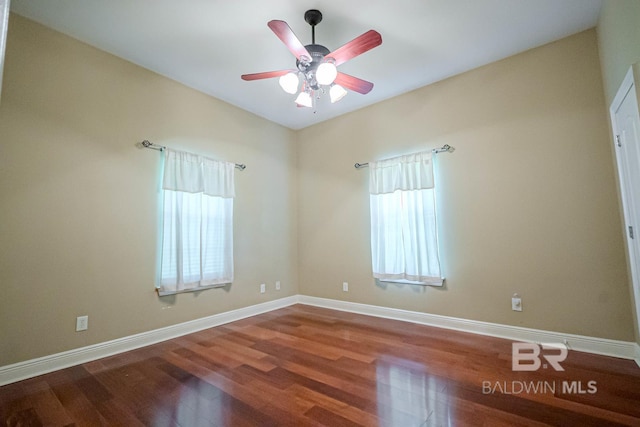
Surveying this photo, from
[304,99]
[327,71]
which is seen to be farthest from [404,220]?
[327,71]

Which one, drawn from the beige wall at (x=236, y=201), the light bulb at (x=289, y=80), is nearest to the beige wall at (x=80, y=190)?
the beige wall at (x=236, y=201)

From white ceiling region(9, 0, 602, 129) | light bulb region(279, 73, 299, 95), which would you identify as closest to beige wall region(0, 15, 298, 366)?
white ceiling region(9, 0, 602, 129)

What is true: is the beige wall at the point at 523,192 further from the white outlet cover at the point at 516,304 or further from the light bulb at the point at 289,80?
the light bulb at the point at 289,80

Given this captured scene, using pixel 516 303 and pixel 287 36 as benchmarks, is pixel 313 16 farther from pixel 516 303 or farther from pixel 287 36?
pixel 516 303

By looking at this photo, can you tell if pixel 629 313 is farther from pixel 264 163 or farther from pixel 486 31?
pixel 264 163

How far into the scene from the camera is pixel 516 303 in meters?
2.85

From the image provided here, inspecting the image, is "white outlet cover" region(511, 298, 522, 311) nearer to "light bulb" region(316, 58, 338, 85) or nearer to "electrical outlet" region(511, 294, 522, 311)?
"electrical outlet" region(511, 294, 522, 311)

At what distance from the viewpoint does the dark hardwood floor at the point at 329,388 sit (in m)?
1.67

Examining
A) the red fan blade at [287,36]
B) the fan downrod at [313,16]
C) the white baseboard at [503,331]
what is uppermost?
the fan downrod at [313,16]

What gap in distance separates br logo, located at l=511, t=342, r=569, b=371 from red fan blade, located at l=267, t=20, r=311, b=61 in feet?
9.59

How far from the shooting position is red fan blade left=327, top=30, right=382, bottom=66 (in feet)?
6.40

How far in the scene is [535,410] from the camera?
5.55ft

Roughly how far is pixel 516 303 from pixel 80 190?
426 cm

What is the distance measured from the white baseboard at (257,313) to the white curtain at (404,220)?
479 millimetres
